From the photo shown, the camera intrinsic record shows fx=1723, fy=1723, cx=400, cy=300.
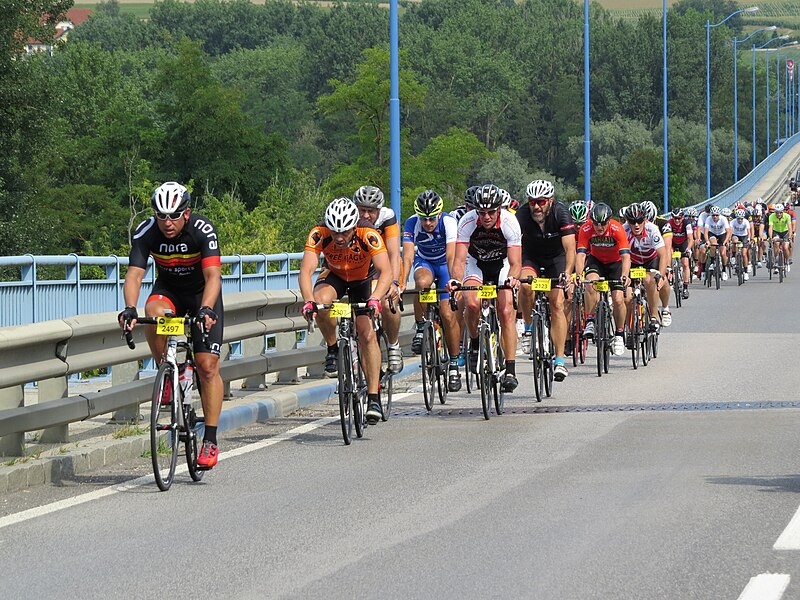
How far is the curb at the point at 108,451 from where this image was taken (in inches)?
363

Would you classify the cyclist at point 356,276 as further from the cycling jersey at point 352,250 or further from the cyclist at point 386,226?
the cyclist at point 386,226

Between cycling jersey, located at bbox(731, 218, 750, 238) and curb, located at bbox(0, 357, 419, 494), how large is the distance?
78.5 ft

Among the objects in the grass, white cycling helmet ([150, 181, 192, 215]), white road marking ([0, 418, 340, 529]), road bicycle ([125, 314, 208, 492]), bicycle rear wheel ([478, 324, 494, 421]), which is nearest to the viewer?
white road marking ([0, 418, 340, 529])

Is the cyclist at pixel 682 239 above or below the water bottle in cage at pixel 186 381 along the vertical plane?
above

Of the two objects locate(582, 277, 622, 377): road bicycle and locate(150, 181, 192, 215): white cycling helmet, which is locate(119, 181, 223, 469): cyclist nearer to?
locate(150, 181, 192, 215): white cycling helmet

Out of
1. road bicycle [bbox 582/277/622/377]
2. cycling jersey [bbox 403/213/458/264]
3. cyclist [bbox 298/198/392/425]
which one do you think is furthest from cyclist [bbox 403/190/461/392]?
cyclist [bbox 298/198/392/425]

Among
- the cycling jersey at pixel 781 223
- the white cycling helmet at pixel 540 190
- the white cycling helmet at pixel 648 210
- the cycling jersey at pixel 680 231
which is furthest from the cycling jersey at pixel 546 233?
the cycling jersey at pixel 781 223

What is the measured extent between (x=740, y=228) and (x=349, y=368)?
26340 mm

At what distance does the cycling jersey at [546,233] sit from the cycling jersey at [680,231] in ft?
47.7

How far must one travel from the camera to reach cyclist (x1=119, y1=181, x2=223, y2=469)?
9.41m

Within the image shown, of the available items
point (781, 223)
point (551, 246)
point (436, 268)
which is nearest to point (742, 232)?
point (781, 223)

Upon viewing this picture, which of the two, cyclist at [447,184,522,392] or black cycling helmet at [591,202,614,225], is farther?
black cycling helmet at [591,202,614,225]

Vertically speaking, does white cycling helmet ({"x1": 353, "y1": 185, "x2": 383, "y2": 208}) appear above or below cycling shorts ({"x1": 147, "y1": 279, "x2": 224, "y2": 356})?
above

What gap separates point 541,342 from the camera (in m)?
14.1
